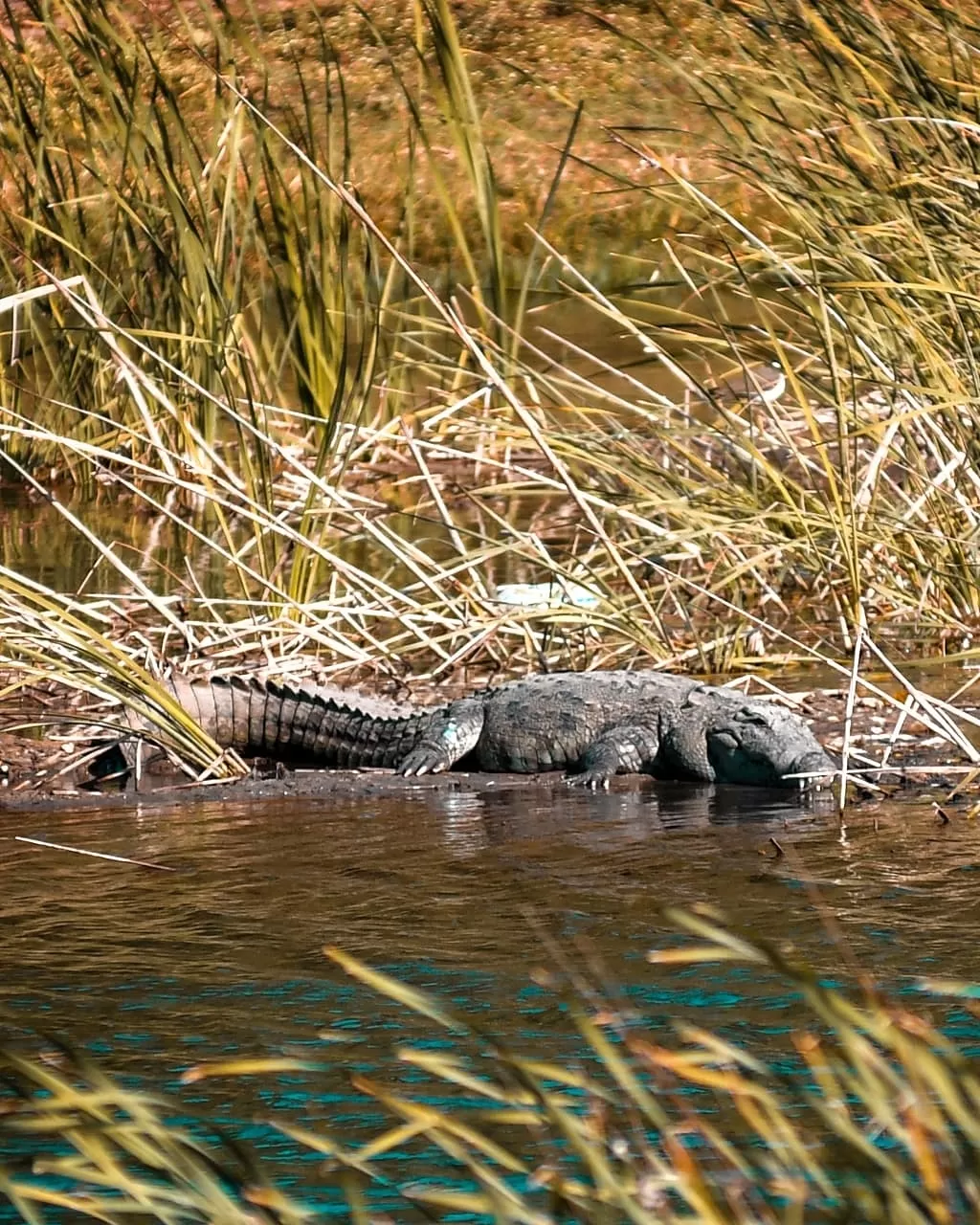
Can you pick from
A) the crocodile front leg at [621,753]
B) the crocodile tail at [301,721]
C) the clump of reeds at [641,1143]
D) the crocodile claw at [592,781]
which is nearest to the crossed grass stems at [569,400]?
the crocodile tail at [301,721]

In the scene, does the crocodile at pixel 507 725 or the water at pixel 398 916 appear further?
the crocodile at pixel 507 725

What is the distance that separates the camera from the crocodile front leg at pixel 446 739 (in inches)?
228

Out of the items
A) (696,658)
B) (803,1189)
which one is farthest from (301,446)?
(803,1189)

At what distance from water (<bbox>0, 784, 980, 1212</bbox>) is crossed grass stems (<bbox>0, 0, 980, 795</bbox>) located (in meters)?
0.40

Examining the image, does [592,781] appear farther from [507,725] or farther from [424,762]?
[424,762]

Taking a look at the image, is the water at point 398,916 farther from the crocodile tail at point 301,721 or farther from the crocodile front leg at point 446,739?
the crocodile tail at point 301,721

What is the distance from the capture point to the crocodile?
569 cm

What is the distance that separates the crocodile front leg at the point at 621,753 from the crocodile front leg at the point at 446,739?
30 cm

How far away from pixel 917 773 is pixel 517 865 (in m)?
1.15

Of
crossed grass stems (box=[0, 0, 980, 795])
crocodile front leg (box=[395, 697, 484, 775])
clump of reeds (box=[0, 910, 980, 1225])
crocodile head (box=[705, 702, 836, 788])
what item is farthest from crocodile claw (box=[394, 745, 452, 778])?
clump of reeds (box=[0, 910, 980, 1225])

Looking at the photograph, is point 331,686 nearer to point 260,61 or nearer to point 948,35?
point 260,61

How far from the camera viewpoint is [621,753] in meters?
5.74

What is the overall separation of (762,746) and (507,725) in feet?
2.61

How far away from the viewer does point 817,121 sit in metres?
5.19
